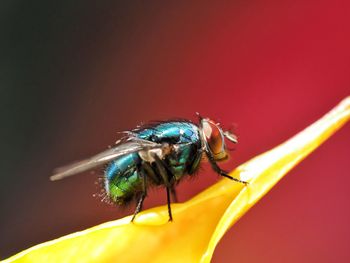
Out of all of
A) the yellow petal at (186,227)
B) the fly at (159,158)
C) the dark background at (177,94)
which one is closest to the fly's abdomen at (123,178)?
the fly at (159,158)

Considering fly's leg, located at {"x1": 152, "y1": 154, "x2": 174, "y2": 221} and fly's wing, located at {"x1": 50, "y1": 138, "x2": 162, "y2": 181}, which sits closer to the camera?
fly's wing, located at {"x1": 50, "y1": 138, "x2": 162, "y2": 181}

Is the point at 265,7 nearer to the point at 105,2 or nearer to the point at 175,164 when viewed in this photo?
the point at 105,2

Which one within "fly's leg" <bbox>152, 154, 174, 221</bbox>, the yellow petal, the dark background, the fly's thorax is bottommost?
the dark background

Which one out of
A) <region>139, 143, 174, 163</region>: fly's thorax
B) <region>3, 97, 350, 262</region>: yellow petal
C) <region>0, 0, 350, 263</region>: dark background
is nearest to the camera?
<region>3, 97, 350, 262</region>: yellow petal

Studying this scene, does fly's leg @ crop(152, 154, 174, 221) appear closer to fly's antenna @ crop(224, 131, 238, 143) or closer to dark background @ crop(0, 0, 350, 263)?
fly's antenna @ crop(224, 131, 238, 143)

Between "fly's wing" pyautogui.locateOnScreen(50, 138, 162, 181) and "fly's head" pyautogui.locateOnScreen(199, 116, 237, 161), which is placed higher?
"fly's wing" pyautogui.locateOnScreen(50, 138, 162, 181)

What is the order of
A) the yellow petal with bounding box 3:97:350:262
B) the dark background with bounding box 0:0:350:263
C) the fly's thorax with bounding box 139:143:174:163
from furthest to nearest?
1. the dark background with bounding box 0:0:350:263
2. the fly's thorax with bounding box 139:143:174:163
3. the yellow petal with bounding box 3:97:350:262

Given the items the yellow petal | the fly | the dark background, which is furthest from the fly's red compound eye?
the dark background

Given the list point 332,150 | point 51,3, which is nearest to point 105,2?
point 51,3
